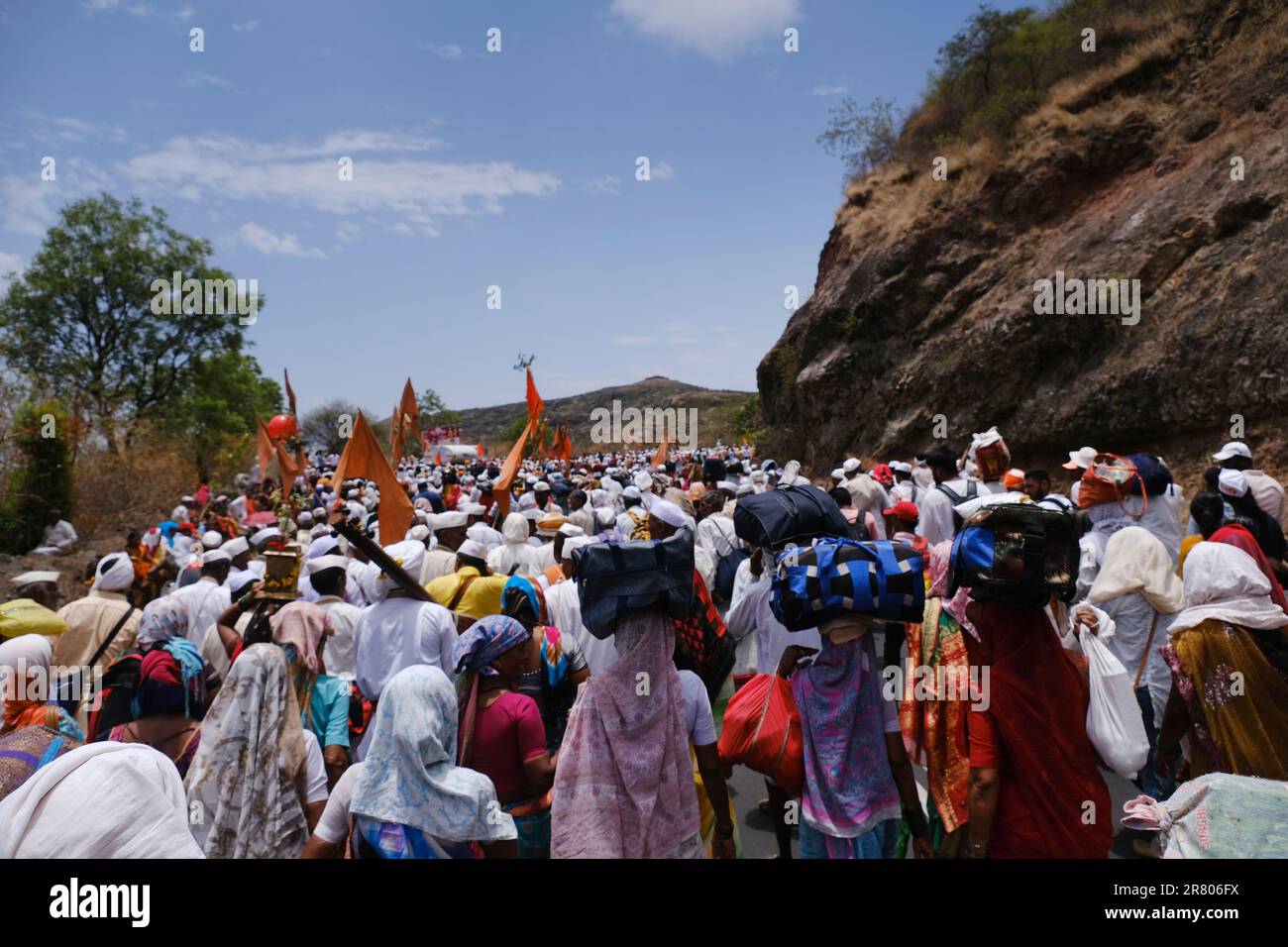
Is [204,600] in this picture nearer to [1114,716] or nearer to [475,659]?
[475,659]

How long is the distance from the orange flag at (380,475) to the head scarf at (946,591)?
6.63 metres

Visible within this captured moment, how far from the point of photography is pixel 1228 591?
3500 millimetres

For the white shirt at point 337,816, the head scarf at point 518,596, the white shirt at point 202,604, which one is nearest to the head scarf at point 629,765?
the white shirt at point 337,816

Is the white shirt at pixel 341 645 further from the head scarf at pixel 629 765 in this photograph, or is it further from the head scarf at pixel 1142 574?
the head scarf at pixel 1142 574

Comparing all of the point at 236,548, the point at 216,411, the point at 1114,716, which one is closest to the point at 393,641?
the point at 1114,716

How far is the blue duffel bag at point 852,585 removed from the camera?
8.98ft

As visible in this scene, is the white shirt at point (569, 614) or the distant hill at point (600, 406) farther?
the distant hill at point (600, 406)

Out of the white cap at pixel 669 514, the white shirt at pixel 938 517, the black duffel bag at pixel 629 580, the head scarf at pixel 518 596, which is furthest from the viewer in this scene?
the white shirt at pixel 938 517

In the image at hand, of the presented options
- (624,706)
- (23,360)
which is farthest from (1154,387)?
(23,360)

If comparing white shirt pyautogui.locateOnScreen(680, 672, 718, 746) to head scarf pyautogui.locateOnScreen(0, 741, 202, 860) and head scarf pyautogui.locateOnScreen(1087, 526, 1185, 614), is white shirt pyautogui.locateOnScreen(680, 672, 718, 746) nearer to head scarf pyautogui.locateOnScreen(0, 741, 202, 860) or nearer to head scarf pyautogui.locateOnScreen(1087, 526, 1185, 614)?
head scarf pyautogui.locateOnScreen(0, 741, 202, 860)

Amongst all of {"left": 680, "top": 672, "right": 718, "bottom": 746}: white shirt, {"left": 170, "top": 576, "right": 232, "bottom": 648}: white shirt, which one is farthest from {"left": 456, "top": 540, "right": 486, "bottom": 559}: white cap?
{"left": 680, "top": 672, "right": 718, "bottom": 746}: white shirt

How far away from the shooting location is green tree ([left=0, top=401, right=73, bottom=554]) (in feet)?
51.5
